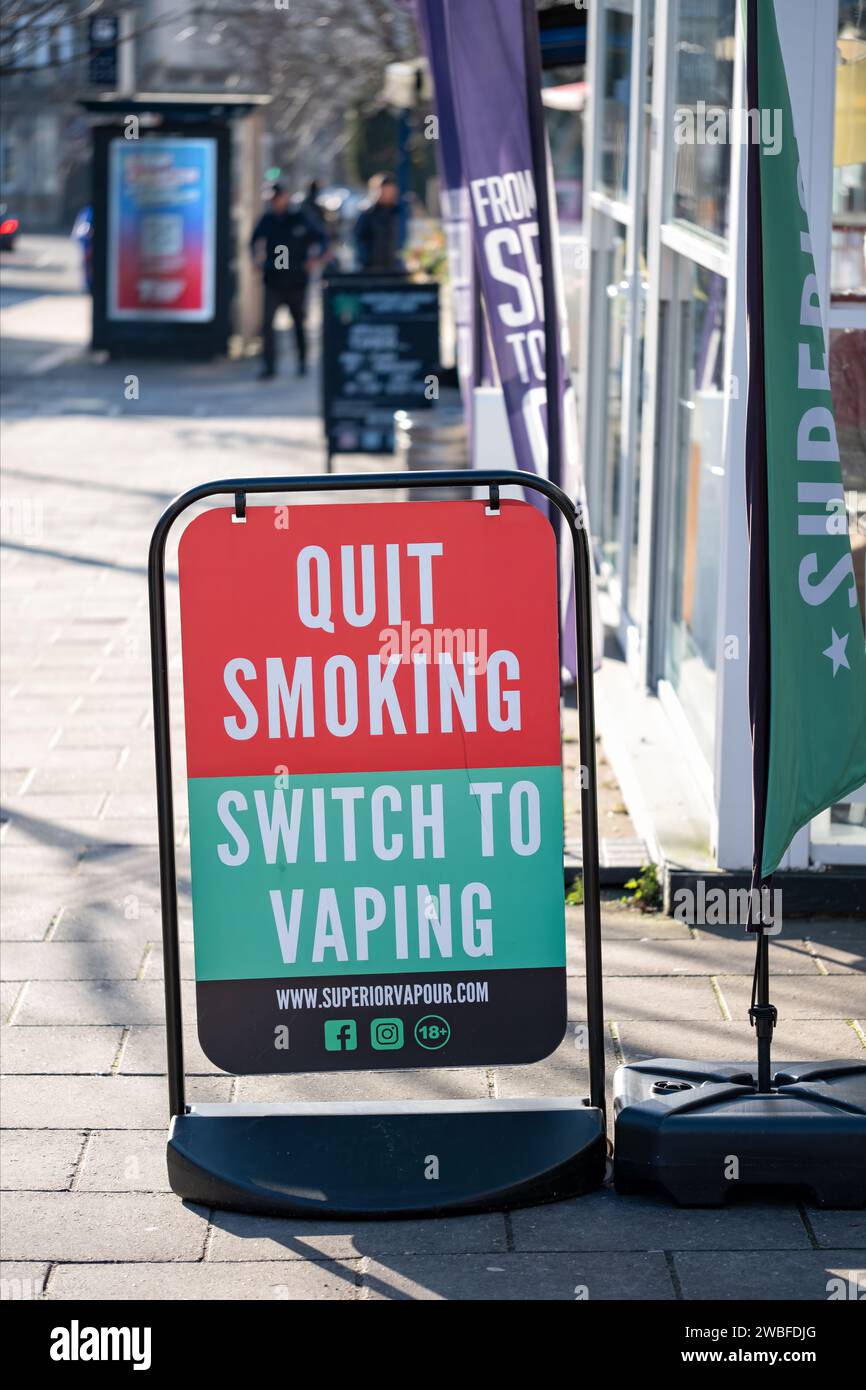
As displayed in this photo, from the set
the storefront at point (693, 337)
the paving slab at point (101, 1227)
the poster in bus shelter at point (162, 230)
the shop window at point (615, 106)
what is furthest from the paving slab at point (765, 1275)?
the poster in bus shelter at point (162, 230)

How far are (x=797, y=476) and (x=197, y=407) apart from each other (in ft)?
44.6

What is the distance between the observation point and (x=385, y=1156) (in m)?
3.74

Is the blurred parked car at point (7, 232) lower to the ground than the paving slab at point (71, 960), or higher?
higher

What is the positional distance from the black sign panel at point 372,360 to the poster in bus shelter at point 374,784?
9227mm

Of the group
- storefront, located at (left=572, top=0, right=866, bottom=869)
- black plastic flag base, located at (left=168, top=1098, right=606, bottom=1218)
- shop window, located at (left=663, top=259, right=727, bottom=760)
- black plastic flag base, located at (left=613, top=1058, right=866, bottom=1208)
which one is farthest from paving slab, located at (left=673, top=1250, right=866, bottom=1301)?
shop window, located at (left=663, top=259, right=727, bottom=760)

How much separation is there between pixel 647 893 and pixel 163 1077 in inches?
66.9

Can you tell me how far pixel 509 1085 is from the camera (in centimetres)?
426

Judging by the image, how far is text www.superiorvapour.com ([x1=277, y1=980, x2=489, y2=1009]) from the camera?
12.0 feet

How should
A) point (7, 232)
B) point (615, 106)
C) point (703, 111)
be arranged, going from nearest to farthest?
1. point (703, 111)
2. point (7, 232)
3. point (615, 106)

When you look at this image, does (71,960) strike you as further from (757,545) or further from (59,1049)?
(757,545)

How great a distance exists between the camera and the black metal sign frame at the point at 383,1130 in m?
3.59

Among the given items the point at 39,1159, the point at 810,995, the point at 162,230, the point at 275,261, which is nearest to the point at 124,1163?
the point at 39,1159

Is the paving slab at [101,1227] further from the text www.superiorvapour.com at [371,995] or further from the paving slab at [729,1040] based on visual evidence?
the paving slab at [729,1040]

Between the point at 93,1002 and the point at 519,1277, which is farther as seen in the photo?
the point at 93,1002
